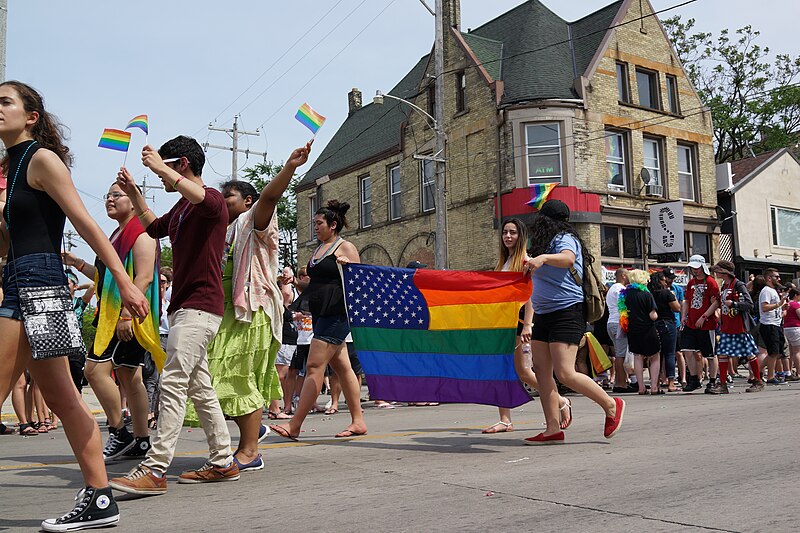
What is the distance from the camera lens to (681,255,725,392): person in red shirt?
12.4 metres

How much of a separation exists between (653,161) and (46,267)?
94.5 ft

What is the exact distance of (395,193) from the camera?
110 feet

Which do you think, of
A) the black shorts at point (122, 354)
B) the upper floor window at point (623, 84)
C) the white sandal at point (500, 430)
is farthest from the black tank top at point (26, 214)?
the upper floor window at point (623, 84)

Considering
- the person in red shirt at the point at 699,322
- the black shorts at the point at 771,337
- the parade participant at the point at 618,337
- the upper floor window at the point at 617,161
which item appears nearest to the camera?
the person in red shirt at the point at 699,322

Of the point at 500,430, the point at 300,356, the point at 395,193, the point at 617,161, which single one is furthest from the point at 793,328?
the point at 395,193

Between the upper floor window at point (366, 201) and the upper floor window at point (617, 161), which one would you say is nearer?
the upper floor window at point (617, 161)

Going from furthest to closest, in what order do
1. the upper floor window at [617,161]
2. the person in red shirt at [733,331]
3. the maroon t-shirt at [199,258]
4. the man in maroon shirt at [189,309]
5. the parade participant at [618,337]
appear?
the upper floor window at [617,161]
the parade participant at [618,337]
the person in red shirt at [733,331]
the maroon t-shirt at [199,258]
the man in maroon shirt at [189,309]

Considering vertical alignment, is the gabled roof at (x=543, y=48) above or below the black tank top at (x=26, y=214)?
above

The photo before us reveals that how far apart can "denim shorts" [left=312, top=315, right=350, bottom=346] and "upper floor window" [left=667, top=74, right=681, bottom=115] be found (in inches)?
1067

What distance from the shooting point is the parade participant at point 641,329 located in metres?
12.8

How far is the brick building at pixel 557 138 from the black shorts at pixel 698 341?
13.4 meters

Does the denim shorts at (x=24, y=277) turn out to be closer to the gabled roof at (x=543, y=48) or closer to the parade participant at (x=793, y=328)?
the parade participant at (x=793, y=328)

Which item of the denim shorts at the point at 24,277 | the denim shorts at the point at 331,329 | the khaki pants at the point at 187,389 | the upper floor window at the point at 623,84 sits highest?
the upper floor window at the point at 623,84

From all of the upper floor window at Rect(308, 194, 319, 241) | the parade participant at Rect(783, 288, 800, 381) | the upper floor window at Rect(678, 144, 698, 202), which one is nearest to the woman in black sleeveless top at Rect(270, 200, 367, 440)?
the parade participant at Rect(783, 288, 800, 381)
